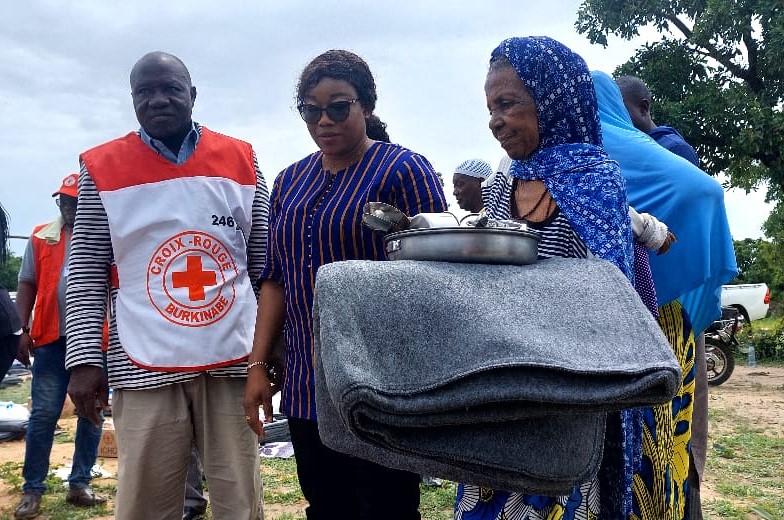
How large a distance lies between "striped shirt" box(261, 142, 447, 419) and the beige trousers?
385mm

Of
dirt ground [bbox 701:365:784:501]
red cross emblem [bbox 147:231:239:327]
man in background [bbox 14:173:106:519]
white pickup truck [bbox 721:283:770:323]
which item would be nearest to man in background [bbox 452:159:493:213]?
dirt ground [bbox 701:365:784:501]

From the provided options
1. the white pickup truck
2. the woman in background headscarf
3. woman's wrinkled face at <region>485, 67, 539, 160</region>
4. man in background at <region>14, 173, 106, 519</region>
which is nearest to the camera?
woman's wrinkled face at <region>485, 67, 539, 160</region>

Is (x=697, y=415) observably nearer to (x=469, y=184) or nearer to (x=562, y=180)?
(x=562, y=180)

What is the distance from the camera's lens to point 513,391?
3.80 feet

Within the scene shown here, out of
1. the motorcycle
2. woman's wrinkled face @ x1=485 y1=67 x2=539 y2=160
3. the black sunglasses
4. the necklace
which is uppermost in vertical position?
the black sunglasses

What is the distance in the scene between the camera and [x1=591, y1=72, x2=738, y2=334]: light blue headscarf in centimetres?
210

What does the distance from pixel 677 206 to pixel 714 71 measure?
30.5 feet

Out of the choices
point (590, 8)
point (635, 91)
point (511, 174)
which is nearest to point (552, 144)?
point (511, 174)

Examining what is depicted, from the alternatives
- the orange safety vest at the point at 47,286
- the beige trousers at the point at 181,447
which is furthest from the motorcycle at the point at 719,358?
the beige trousers at the point at 181,447

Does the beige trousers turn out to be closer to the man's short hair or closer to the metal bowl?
the metal bowl

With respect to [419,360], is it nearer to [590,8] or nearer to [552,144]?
[552,144]

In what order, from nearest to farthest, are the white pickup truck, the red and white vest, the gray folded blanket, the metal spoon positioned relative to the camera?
1. the gray folded blanket
2. the metal spoon
3. the red and white vest
4. the white pickup truck

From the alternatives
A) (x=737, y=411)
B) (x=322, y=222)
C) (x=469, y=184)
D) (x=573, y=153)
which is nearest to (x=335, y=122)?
(x=322, y=222)

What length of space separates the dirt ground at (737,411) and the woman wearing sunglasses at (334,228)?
213 cm
